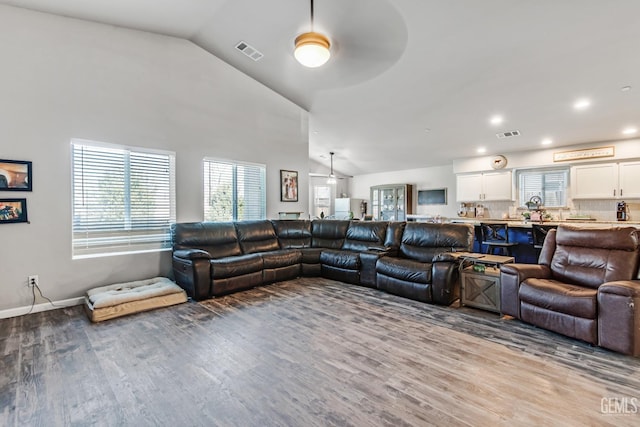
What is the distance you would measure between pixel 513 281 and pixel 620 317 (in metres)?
0.78

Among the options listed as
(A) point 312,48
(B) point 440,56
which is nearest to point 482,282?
(B) point 440,56

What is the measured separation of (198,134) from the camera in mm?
4762

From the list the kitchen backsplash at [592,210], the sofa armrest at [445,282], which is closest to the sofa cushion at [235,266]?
the sofa armrest at [445,282]

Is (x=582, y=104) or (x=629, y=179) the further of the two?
(x=629, y=179)

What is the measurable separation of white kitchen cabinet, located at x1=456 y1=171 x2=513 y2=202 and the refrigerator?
354 centimetres

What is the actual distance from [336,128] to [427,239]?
3744 mm

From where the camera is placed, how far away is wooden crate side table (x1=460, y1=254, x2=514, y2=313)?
3191 millimetres

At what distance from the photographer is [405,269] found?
3.76 metres

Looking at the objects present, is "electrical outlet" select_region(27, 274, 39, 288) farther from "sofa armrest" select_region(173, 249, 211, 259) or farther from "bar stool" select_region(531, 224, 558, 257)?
"bar stool" select_region(531, 224, 558, 257)

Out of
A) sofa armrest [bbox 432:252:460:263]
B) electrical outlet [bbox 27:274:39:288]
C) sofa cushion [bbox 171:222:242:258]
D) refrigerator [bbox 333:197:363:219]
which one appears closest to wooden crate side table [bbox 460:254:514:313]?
sofa armrest [bbox 432:252:460:263]

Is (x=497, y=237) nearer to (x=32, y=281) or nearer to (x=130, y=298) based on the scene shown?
(x=130, y=298)

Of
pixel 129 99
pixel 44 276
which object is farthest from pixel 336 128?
pixel 44 276

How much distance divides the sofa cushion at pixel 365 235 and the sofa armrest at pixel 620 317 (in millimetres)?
2708

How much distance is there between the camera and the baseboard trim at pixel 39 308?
3.20 m
